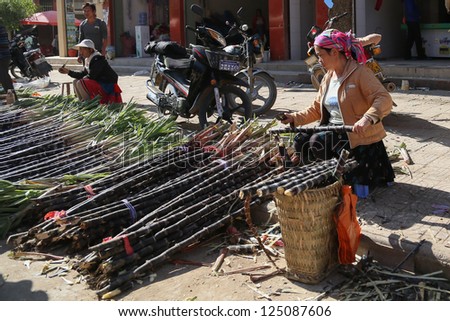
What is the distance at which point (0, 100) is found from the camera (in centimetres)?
912

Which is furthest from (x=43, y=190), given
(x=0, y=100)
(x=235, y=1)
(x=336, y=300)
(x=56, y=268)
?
(x=235, y=1)

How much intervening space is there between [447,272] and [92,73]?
18.3 ft

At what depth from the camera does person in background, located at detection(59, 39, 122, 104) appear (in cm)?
750

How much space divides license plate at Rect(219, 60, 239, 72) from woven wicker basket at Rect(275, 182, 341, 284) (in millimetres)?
3691

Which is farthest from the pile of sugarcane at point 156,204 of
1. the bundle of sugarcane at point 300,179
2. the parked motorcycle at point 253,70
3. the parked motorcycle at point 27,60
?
the parked motorcycle at point 27,60

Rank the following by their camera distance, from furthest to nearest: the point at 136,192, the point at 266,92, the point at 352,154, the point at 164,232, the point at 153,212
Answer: the point at 266,92
the point at 136,192
the point at 352,154
the point at 153,212
the point at 164,232

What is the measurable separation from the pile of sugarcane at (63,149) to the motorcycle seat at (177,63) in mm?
918

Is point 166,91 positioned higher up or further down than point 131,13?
further down

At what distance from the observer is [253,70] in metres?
8.07

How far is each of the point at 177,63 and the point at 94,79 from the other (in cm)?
120

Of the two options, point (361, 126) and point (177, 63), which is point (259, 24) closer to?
point (177, 63)

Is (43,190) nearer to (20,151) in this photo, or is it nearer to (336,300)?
(20,151)

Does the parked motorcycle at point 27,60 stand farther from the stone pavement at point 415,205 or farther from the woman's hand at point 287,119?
the woman's hand at point 287,119

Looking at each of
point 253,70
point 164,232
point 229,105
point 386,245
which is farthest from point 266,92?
point 386,245
